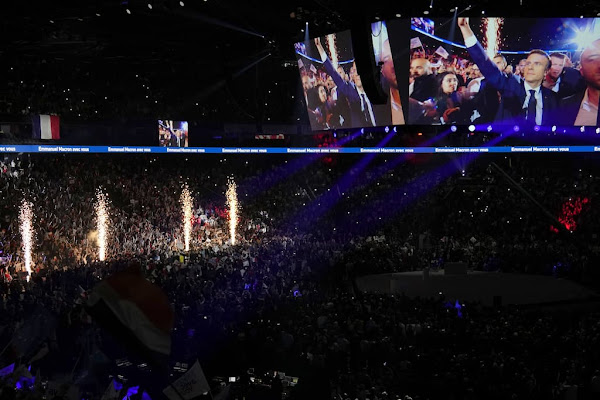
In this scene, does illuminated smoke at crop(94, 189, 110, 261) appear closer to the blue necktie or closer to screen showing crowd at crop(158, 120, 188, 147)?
screen showing crowd at crop(158, 120, 188, 147)

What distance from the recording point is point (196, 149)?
37875mm

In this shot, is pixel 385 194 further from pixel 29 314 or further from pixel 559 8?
pixel 29 314

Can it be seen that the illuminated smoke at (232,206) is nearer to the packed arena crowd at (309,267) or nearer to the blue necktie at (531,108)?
the packed arena crowd at (309,267)

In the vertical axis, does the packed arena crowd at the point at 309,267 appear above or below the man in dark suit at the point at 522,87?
below

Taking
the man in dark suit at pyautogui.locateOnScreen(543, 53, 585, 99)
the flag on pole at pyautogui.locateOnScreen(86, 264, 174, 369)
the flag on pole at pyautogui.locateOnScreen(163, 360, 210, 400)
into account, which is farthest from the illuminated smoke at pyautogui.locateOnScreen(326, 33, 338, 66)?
the flag on pole at pyautogui.locateOnScreen(86, 264, 174, 369)

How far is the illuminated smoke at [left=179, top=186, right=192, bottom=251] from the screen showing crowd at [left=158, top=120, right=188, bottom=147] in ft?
8.67

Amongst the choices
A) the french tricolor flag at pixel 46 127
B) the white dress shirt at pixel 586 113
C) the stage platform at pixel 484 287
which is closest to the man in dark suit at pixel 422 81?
the white dress shirt at pixel 586 113

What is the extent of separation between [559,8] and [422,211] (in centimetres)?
1008

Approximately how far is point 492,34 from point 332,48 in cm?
633

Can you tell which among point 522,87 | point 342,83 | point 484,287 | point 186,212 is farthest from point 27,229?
point 522,87

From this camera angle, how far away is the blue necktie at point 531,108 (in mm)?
29750

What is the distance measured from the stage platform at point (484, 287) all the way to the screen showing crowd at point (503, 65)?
879 centimetres

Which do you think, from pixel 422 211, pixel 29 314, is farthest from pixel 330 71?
pixel 29 314

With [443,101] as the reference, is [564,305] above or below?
below
